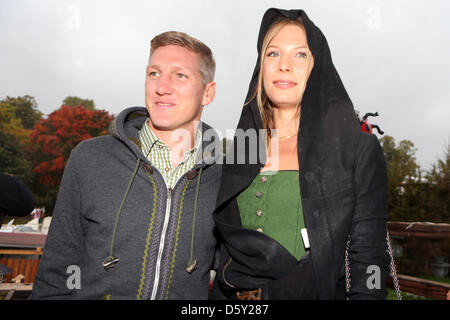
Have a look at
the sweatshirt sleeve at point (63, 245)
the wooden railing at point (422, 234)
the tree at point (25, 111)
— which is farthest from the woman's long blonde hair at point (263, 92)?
the tree at point (25, 111)

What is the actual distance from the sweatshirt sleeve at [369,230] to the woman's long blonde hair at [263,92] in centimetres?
69

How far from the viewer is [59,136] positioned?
109 feet

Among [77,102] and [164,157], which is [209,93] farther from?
[77,102]

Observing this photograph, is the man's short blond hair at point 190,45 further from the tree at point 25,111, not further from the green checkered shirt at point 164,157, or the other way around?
the tree at point 25,111

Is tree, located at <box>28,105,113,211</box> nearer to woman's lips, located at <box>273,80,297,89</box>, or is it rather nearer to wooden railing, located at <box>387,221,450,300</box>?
wooden railing, located at <box>387,221,450,300</box>

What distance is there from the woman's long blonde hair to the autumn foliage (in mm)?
32657

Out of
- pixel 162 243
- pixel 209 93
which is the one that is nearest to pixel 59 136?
pixel 209 93

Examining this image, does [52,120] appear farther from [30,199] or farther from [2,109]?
[30,199]

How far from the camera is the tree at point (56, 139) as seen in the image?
105 feet

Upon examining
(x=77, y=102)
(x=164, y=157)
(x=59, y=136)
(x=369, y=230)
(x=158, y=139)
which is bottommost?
(x=369, y=230)

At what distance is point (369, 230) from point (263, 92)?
4.32 feet

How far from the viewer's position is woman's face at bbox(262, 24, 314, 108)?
2289 mm

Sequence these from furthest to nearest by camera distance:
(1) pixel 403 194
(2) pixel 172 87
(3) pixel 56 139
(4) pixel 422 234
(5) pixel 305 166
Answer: (3) pixel 56 139 → (1) pixel 403 194 → (4) pixel 422 234 → (2) pixel 172 87 → (5) pixel 305 166

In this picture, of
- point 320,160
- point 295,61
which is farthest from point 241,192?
point 295,61
